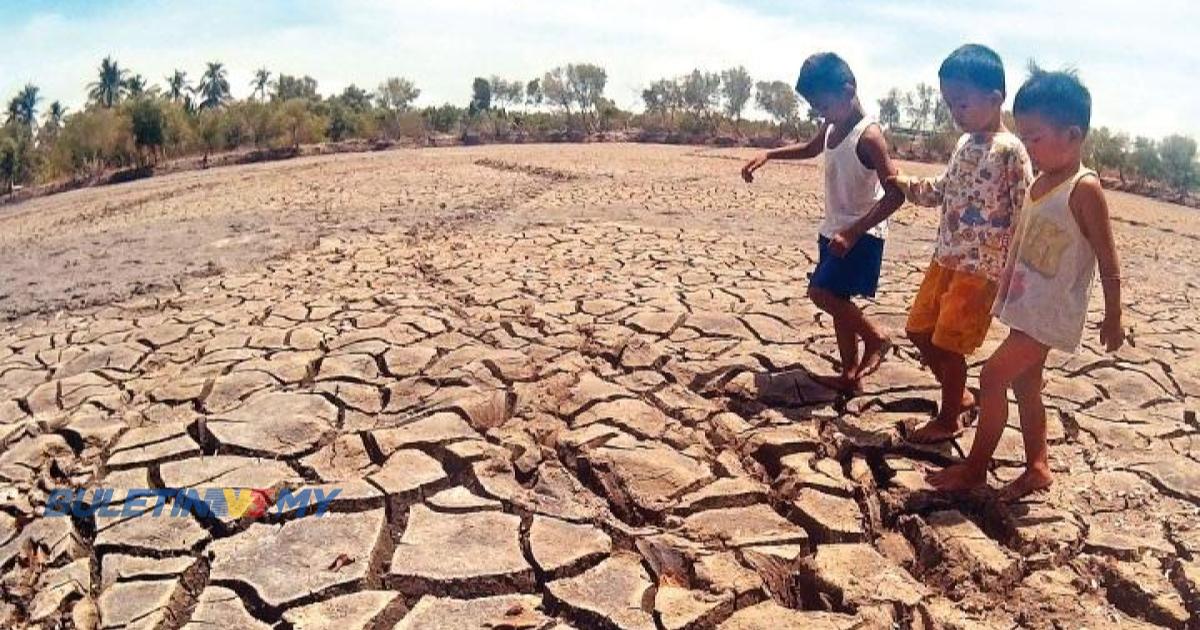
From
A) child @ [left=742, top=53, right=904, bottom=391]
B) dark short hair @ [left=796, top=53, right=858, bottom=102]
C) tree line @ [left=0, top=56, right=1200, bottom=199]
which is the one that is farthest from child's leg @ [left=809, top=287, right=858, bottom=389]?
tree line @ [left=0, top=56, right=1200, bottom=199]

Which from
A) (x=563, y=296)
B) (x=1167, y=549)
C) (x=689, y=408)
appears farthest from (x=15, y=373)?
(x=1167, y=549)

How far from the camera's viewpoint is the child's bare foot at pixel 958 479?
277cm

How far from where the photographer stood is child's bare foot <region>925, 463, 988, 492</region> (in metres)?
2.77

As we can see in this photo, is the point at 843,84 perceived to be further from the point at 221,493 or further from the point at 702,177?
the point at 702,177

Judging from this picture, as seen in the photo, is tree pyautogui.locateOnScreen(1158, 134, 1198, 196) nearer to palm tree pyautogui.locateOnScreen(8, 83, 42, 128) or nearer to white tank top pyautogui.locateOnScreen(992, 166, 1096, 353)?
white tank top pyautogui.locateOnScreen(992, 166, 1096, 353)

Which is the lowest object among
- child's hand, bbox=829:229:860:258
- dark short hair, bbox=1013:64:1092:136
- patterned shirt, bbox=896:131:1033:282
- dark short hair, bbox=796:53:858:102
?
child's hand, bbox=829:229:860:258

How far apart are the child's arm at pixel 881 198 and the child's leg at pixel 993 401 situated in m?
0.72

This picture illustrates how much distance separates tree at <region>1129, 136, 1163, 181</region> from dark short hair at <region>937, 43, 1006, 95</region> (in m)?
18.4

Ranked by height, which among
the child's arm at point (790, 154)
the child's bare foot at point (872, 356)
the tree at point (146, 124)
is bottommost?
the child's bare foot at point (872, 356)

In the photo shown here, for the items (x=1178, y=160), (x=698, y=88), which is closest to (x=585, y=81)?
(x=698, y=88)

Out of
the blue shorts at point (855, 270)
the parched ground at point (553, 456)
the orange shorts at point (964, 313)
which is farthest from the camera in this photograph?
the blue shorts at point (855, 270)

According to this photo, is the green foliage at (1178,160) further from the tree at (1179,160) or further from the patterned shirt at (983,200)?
the patterned shirt at (983,200)

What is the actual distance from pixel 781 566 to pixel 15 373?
3872mm


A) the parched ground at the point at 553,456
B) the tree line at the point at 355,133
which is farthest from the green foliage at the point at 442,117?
the parched ground at the point at 553,456
